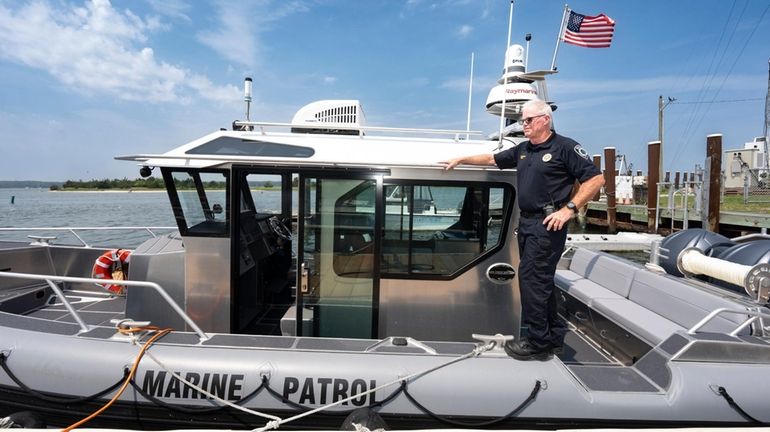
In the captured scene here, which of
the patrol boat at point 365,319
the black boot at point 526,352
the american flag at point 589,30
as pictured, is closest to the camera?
the patrol boat at point 365,319

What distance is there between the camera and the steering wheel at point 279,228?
4.42 meters

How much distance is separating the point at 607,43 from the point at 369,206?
10.6 ft

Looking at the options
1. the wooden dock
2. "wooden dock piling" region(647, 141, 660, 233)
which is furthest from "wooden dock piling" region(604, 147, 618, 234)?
"wooden dock piling" region(647, 141, 660, 233)

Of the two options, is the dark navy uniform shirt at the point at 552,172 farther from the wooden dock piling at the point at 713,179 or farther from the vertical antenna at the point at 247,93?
the wooden dock piling at the point at 713,179

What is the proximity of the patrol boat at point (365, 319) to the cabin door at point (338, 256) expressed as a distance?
0.03 ft

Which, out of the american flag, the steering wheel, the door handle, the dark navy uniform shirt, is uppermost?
the american flag

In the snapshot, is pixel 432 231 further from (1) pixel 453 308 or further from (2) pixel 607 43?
(2) pixel 607 43

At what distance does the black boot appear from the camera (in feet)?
8.49

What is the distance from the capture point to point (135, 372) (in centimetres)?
251

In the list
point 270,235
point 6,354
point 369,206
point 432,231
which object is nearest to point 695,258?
point 432,231

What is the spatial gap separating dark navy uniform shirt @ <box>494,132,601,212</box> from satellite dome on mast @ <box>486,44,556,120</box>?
1217 mm

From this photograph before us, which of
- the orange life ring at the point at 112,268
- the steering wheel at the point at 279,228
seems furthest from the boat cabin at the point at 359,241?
the orange life ring at the point at 112,268

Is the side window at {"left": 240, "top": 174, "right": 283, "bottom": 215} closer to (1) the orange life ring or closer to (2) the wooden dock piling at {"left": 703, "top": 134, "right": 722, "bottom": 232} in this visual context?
(1) the orange life ring

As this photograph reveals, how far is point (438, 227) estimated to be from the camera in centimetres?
312
